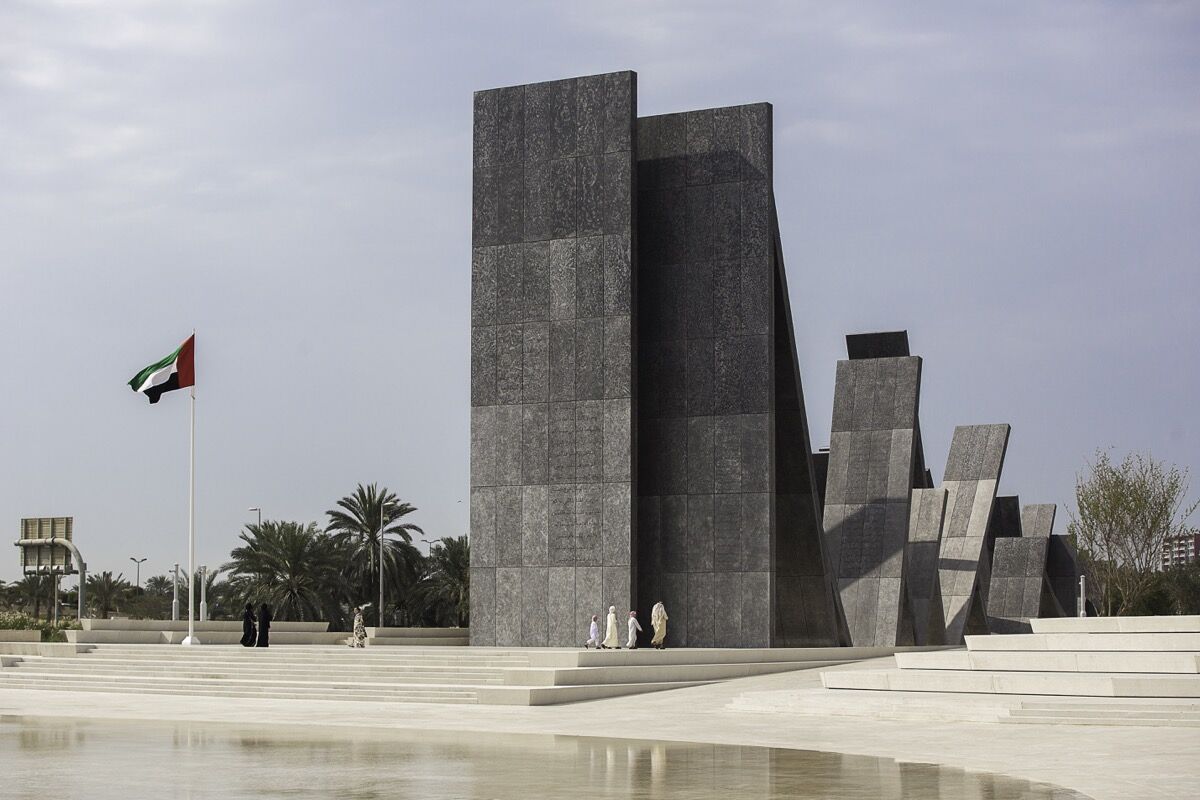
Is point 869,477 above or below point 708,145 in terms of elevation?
below

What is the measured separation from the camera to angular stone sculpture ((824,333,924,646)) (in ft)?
120

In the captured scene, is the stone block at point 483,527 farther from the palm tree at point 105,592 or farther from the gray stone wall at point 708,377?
the palm tree at point 105,592

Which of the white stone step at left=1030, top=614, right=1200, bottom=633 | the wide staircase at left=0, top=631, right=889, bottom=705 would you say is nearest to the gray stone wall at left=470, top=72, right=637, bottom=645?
the wide staircase at left=0, top=631, right=889, bottom=705

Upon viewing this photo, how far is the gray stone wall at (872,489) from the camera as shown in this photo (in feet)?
120

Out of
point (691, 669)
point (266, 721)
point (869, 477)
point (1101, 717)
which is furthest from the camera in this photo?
point (869, 477)

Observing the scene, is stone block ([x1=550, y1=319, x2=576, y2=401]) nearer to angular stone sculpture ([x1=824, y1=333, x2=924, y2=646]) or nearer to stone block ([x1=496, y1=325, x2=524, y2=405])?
stone block ([x1=496, y1=325, x2=524, y2=405])

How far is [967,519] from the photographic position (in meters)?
46.5

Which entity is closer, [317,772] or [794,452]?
[317,772]

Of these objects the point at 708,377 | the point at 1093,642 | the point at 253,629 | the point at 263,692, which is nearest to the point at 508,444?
the point at 708,377

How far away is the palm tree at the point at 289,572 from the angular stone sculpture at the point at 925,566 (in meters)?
23.4

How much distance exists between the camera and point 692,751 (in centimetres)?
1425

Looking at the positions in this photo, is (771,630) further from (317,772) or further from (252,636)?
(317,772)

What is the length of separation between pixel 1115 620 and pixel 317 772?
18783mm

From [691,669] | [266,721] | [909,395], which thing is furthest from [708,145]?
[266,721]
